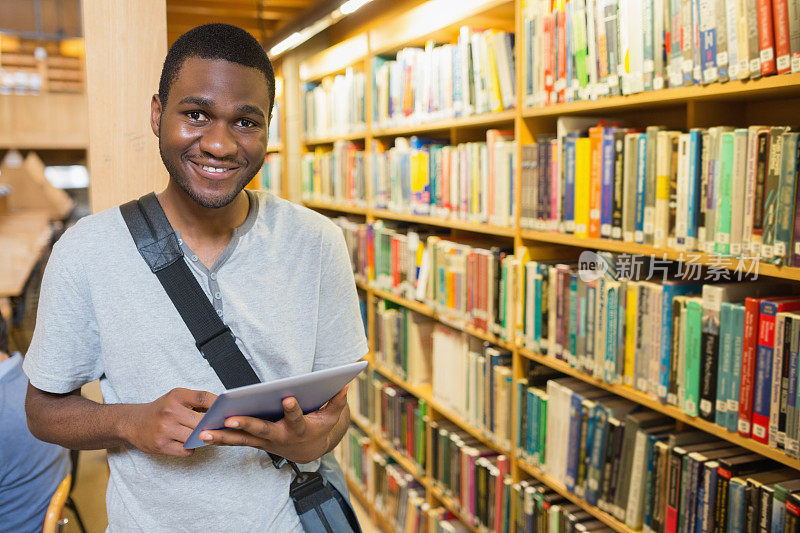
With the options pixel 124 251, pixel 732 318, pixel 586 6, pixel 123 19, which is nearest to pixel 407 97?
pixel 586 6

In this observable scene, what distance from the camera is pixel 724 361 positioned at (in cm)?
151

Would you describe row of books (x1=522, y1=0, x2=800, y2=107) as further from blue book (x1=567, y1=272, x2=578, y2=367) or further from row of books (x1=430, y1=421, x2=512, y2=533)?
row of books (x1=430, y1=421, x2=512, y2=533)

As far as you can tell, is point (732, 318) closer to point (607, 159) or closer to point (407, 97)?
point (607, 159)

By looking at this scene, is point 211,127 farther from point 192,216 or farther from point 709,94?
point 709,94

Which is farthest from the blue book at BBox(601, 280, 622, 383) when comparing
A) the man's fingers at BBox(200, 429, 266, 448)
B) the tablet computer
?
the man's fingers at BBox(200, 429, 266, 448)

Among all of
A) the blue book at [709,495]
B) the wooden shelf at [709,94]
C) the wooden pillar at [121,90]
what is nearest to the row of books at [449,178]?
the wooden shelf at [709,94]

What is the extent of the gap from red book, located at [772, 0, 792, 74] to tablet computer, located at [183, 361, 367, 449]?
3.60 feet

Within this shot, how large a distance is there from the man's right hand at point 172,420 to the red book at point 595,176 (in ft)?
4.29

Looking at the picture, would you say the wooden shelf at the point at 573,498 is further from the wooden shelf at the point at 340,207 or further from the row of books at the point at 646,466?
the wooden shelf at the point at 340,207

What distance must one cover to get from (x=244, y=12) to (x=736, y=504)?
3755mm

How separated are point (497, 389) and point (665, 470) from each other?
0.78 meters

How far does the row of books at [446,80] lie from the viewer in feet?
7.48

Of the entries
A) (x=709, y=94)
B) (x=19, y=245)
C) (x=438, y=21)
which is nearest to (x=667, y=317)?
(x=709, y=94)

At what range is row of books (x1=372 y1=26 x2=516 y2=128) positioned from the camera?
2.28 m
